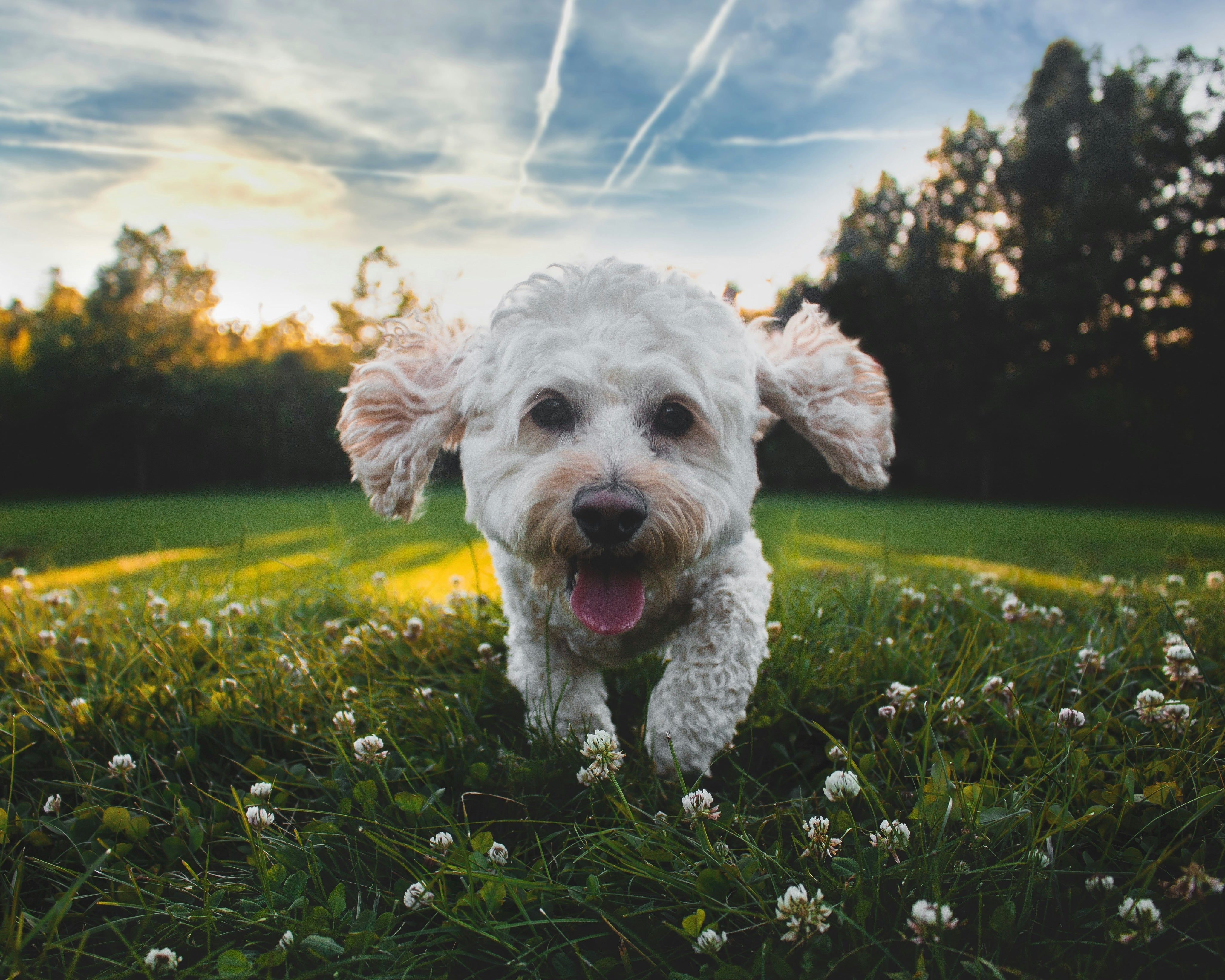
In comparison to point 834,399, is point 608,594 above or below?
below

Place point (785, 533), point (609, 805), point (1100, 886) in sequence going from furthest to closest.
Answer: point (785, 533), point (609, 805), point (1100, 886)

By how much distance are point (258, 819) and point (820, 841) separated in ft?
4.38

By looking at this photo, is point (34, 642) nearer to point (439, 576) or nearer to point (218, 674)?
point (218, 674)

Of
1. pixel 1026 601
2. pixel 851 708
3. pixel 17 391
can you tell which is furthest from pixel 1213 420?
pixel 17 391

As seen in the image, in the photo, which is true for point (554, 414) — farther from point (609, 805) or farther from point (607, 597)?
point (609, 805)

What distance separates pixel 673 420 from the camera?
94.7 inches

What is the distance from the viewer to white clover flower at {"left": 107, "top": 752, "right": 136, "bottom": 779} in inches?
79.6

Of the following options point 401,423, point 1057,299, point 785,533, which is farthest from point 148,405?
point 1057,299

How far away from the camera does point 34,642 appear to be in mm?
2914

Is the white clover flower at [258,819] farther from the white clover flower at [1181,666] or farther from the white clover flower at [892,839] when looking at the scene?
the white clover flower at [1181,666]

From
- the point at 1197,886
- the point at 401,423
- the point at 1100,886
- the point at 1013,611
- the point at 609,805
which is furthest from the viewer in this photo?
the point at 1013,611

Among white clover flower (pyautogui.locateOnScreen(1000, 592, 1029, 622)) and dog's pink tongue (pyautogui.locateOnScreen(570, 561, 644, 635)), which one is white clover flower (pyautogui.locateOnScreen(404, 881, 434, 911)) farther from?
white clover flower (pyautogui.locateOnScreen(1000, 592, 1029, 622))

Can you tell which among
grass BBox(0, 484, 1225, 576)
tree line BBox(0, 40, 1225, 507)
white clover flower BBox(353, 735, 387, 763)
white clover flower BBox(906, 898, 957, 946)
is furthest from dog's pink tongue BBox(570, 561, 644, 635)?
→ tree line BBox(0, 40, 1225, 507)

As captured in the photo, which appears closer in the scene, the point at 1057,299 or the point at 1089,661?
the point at 1089,661
